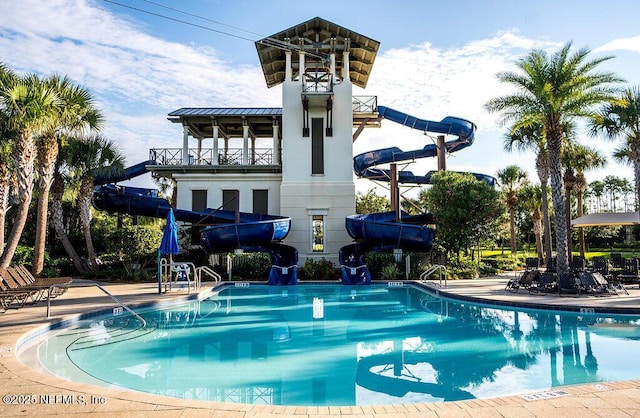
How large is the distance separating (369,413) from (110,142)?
20.3 m

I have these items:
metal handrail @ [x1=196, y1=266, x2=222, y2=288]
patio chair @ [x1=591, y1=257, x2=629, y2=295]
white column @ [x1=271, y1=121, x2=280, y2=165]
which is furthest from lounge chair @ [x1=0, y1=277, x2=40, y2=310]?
white column @ [x1=271, y1=121, x2=280, y2=165]

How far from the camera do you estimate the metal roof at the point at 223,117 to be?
82.2 ft

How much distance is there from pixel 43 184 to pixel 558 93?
56.0 ft

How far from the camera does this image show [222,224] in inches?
828

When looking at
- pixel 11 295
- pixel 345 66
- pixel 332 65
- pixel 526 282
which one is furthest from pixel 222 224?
pixel 526 282

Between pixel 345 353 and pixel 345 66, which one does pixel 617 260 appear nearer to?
pixel 345 353

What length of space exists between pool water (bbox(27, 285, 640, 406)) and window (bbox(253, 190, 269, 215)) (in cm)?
1246

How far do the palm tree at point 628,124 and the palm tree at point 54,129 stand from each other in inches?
768

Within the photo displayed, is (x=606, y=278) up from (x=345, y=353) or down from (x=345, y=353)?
up

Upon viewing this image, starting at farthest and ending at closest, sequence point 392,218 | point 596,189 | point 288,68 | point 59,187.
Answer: point 596,189
point 288,68
point 392,218
point 59,187

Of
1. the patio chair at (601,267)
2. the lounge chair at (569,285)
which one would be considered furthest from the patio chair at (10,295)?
the patio chair at (601,267)

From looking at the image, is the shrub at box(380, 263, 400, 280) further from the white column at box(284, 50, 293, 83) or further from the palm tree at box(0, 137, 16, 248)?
the palm tree at box(0, 137, 16, 248)

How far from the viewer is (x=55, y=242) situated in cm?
2367

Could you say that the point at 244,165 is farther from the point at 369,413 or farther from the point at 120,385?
the point at 369,413
